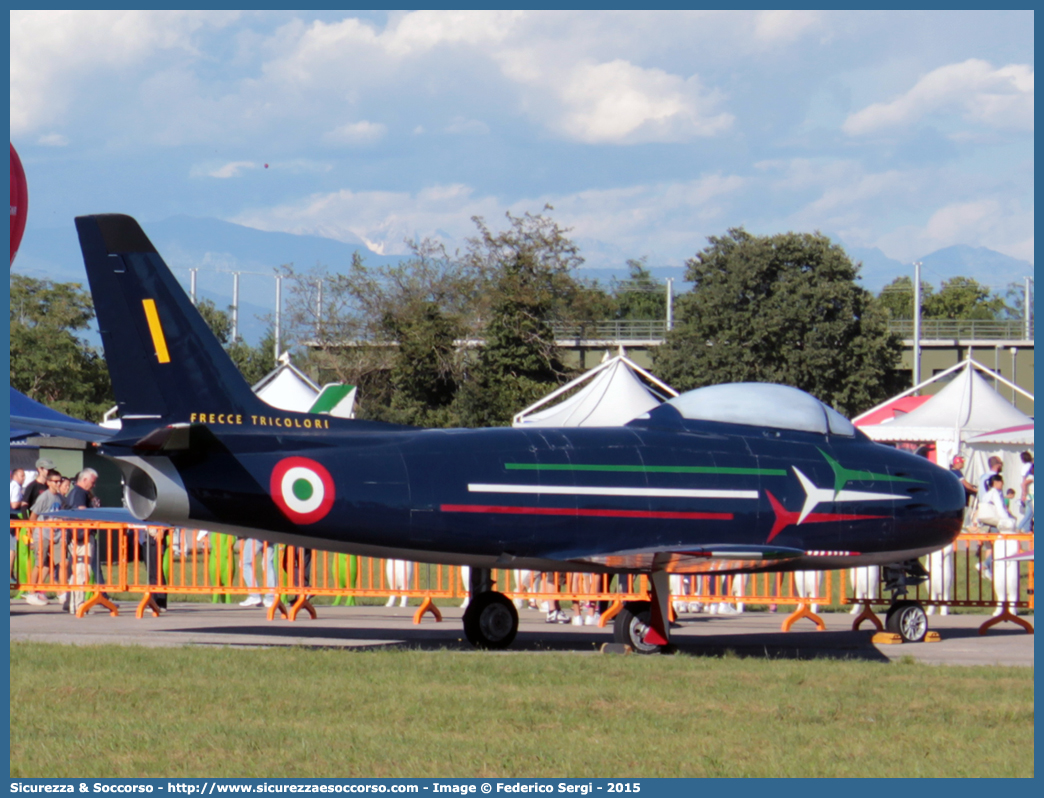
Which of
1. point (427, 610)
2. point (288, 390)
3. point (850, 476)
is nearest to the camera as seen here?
point (850, 476)

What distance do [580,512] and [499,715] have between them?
149 inches

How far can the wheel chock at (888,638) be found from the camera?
570 inches

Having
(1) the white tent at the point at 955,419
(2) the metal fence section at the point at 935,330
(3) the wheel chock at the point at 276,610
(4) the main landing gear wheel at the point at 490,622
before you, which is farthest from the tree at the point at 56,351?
(4) the main landing gear wheel at the point at 490,622

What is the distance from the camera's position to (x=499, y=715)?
29.2 feet

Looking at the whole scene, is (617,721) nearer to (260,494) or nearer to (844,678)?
(844,678)

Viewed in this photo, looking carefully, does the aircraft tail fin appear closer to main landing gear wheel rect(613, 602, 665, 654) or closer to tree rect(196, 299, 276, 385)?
main landing gear wheel rect(613, 602, 665, 654)

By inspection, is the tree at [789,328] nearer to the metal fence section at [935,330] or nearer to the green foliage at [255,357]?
the metal fence section at [935,330]

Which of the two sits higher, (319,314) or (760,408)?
(319,314)

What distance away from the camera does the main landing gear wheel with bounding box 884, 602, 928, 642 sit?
574 inches

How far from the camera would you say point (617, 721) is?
8734mm

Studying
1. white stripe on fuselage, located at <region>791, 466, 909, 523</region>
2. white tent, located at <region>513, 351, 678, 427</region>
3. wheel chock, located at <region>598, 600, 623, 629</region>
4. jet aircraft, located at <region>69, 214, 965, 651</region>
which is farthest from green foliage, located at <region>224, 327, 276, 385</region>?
white stripe on fuselage, located at <region>791, 466, 909, 523</region>

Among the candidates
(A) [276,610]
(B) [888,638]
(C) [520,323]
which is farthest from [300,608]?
(C) [520,323]

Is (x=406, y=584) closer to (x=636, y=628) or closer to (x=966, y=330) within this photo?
(x=636, y=628)

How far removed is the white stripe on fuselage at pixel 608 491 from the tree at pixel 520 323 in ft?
137
